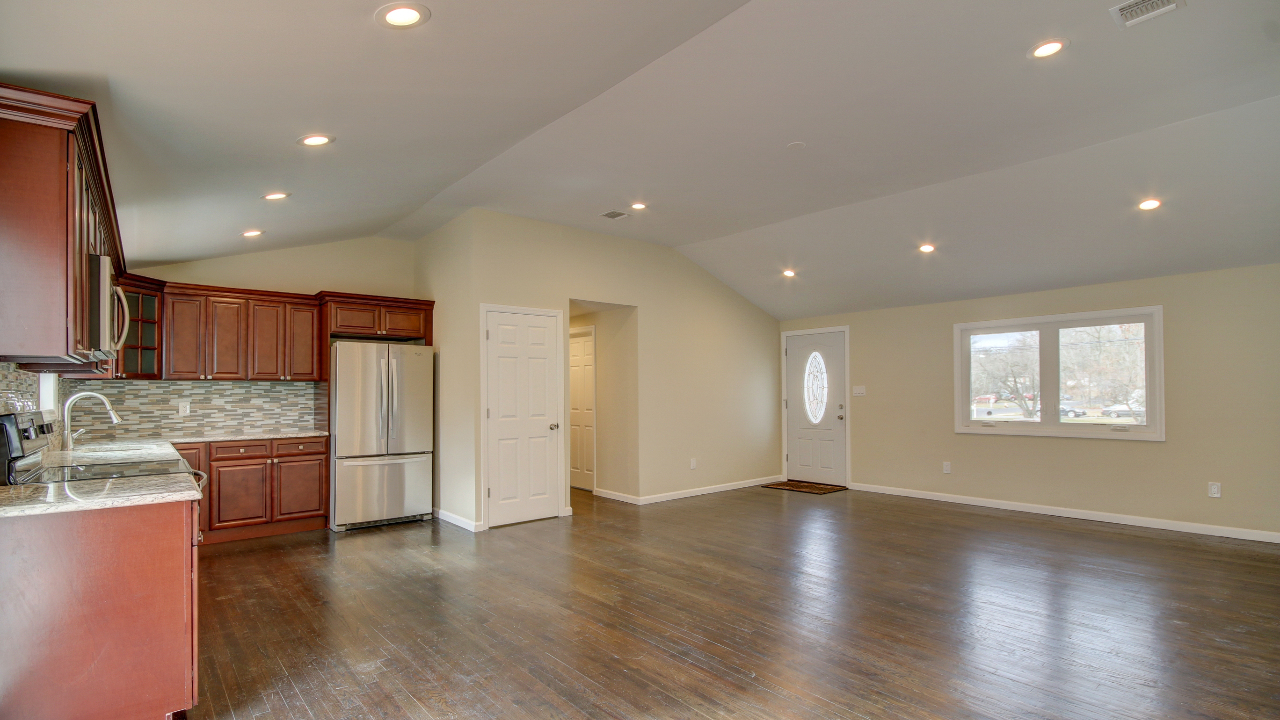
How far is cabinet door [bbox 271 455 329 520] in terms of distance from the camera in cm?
548

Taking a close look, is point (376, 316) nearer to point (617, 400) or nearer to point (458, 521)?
point (458, 521)

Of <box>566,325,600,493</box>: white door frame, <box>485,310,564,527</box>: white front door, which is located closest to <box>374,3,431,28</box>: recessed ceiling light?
<box>485,310,564,527</box>: white front door

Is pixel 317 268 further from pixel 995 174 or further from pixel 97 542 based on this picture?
pixel 995 174

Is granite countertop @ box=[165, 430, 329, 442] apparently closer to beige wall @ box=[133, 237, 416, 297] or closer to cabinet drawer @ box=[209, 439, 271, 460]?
cabinet drawer @ box=[209, 439, 271, 460]

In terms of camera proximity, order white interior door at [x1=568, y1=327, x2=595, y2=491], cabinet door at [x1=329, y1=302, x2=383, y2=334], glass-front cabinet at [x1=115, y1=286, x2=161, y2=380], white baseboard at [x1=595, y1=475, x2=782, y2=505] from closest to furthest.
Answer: glass-front cabinet at [x1=115, y1=286, x2=161, y2=380] → cabinet door at [x1=329, y1=302, x2=383, y2=334] → white baseboard at [x1=595, y1=475, x2=782, y2=505] → white interior door at [x1=568, y1=327, x2=595, y2=491]

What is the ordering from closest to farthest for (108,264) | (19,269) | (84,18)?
(84,18), (19,269), (108,264)

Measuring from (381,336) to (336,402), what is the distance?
2.61ft

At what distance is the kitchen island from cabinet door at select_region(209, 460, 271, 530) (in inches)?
118

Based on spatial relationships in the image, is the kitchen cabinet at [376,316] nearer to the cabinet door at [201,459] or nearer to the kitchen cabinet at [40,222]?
the cabinet door at [201,459]

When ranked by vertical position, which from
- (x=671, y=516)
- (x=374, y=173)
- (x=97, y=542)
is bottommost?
(x=671, y=516)

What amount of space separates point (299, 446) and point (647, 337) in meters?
3.42

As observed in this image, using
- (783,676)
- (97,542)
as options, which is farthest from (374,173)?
(783,676)

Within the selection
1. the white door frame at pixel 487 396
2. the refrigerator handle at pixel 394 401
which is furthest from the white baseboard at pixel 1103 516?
the refrigerator handle at pixel 394 401

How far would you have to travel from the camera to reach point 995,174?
4719mm
